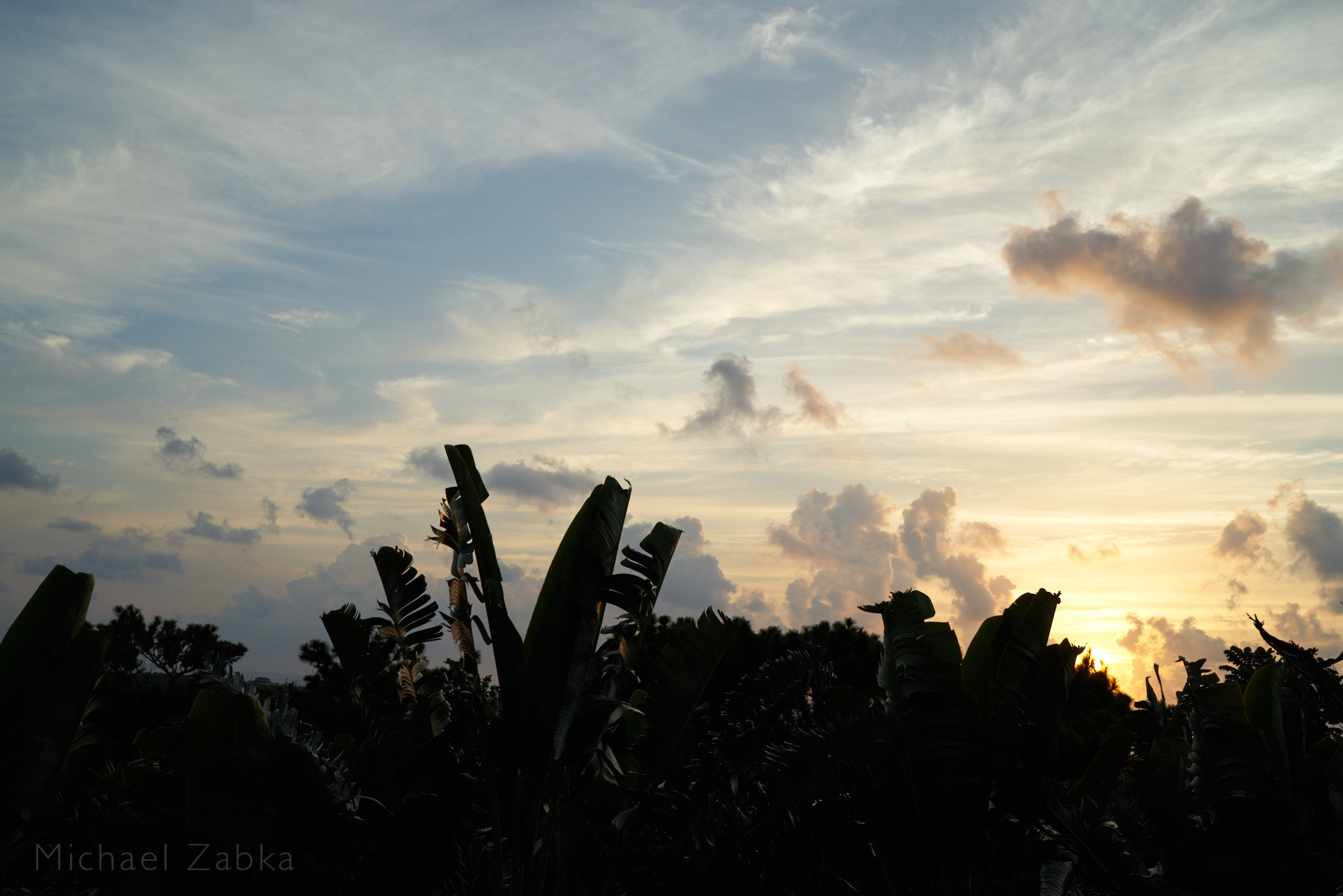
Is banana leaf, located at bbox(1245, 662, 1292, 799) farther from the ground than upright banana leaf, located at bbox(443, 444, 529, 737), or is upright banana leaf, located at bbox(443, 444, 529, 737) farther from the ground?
upright banana leaf, located at bbox(443, 444, 529, 737)

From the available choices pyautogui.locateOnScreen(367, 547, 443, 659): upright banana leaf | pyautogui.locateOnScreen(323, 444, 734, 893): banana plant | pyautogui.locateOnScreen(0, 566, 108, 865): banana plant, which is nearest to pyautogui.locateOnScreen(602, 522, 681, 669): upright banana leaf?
pyautogui.locateOnScreen(323, 444, 734, 893): banana plant

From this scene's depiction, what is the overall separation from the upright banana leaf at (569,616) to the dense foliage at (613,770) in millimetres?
20

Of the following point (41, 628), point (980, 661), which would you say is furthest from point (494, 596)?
point (980, 661)

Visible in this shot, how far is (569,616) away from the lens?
7117 millimetres

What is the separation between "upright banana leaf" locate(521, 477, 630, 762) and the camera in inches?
268

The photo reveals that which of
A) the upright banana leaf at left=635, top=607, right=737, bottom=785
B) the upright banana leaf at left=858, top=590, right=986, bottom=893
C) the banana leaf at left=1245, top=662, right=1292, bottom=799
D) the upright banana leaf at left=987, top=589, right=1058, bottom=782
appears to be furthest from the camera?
the banana leaf at left=1245, top=662, right=1292, bottom=799

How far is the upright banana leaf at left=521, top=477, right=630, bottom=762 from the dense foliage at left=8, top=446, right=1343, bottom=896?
2 cm

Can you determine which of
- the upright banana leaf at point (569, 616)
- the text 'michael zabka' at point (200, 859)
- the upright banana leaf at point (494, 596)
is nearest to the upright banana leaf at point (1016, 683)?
the upright banana leaf at point (569, 616)

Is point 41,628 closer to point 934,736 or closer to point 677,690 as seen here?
point 677,690

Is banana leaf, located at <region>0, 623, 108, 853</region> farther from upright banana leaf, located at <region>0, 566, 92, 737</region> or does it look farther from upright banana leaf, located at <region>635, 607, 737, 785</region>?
upright banana leaf, located at <region>635, 607, 737, 785</region>

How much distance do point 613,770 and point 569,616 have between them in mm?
1332

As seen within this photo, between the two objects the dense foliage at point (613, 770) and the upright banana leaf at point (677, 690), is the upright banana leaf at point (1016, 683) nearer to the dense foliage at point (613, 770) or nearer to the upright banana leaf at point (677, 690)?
the dense foliage at point (613, 770)

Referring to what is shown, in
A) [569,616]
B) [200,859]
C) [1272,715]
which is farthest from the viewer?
[1272,715]

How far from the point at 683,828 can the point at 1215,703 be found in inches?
205
